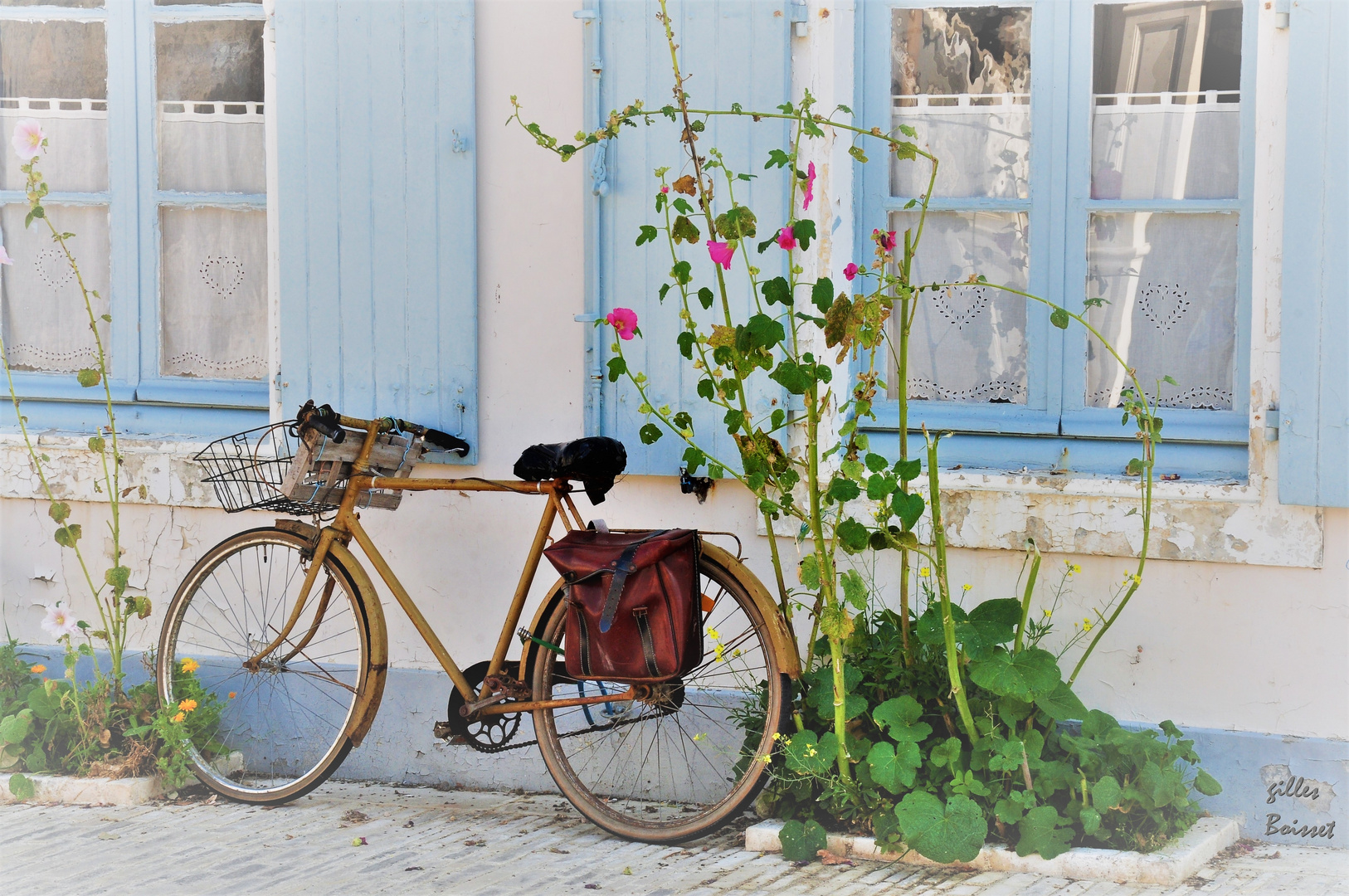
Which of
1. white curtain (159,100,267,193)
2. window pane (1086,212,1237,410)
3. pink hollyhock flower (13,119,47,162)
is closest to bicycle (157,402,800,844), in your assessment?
white curtain (159,100,267,193)

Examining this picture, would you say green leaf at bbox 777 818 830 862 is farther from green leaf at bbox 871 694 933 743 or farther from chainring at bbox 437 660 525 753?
chainring at bbox 437 660 525 753

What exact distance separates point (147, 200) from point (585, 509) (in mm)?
1993

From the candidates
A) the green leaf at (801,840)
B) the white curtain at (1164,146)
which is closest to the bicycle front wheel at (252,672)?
the green leaf at (801,840)

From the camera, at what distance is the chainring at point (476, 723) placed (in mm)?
3502

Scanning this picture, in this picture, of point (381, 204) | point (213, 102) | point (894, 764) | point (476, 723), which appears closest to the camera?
point (894, 764)

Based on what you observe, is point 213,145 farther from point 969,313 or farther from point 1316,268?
point 1316,268

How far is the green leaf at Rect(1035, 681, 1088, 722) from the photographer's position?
313 cm

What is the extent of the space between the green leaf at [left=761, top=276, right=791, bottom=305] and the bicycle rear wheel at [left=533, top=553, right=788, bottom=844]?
2.44ft

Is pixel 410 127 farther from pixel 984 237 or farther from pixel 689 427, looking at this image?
pixel 984 237

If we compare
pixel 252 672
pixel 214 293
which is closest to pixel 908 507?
pixel 252 672

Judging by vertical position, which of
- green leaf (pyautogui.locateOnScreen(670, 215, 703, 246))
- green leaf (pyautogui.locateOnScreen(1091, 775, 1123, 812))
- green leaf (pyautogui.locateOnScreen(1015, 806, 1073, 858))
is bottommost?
green leaf (pyautogui.locateOnScreen(1015, 806, 1073, 858))

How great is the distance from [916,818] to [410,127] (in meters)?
2.57

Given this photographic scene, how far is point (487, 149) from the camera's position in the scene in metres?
3.80

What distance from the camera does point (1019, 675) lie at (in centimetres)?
308
